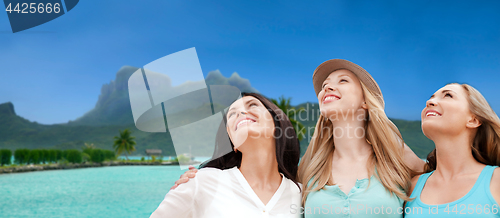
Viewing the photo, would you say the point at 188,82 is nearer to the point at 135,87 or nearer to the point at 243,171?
the point at 135,87

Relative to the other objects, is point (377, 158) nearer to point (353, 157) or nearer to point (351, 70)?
point (353, 157)

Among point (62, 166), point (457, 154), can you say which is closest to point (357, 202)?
point (457, 154)

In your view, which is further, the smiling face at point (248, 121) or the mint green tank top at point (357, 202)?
the smiling face at point (248, 121)

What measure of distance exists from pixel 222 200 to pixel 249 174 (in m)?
0.41

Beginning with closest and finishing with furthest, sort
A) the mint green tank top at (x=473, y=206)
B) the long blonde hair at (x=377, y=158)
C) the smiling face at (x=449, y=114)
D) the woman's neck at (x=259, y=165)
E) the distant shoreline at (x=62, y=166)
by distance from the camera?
the mint green tank top at (x=473, y=206) < the smiling face at (x=449, y=114) < the long blonde hair at (x=377, y=158) < the woman's neck at (x=259, y=165) < the distant shoreline at (x=62, y=166)

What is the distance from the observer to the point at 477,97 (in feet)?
9.48

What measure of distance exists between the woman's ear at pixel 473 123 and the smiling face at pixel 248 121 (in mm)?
1823

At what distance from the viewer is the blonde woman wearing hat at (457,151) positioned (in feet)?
8.87

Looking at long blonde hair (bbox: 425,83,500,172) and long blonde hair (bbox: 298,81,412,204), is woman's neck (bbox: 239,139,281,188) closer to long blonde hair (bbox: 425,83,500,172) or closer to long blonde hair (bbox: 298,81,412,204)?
long blonde hair (bbox: 298,81,412,204)

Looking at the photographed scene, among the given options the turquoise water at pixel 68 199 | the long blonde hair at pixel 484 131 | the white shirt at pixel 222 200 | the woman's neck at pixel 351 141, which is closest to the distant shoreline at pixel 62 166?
the turquoise water at pixel 68 199

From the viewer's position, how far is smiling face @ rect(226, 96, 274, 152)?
3.17 meters

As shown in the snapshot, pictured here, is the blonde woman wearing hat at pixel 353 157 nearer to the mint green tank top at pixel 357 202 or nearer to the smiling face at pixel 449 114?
the mint green tank top at pixel 357 202

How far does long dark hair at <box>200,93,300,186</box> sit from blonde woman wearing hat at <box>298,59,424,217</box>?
18cm

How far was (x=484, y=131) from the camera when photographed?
2.99m
